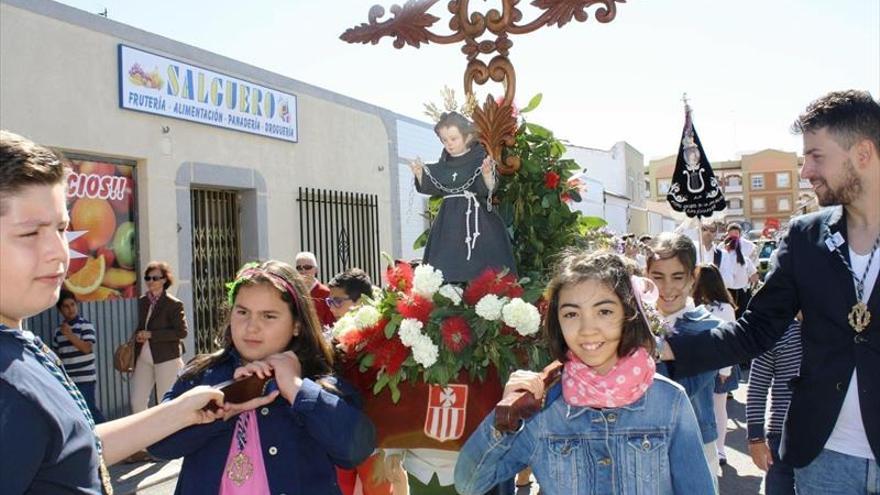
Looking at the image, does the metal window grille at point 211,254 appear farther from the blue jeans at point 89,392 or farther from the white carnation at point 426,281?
the white carnation at point 426,281

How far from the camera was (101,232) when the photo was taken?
8.38m

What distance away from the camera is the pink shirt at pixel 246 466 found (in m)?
2.47

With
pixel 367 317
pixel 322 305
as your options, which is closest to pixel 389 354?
pixel 367 317

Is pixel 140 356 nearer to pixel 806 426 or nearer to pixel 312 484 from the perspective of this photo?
pixel 312 484

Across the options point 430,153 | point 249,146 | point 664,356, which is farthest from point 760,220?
point 664,356

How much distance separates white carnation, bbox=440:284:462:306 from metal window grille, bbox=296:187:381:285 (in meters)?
8.32

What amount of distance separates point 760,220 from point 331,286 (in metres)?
82.7

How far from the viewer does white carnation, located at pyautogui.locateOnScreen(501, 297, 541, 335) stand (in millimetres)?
3043

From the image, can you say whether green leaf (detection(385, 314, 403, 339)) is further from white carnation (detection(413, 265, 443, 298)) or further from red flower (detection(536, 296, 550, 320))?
red flower (detection(536, 296, 550, 320))

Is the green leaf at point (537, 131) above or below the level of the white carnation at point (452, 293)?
above

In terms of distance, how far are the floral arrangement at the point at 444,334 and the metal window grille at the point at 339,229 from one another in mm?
8338

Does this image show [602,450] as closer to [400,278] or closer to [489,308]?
[489,308]

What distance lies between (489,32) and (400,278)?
1.35 m

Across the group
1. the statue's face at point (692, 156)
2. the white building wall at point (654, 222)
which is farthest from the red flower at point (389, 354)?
the white building wall at point (654, 222)
